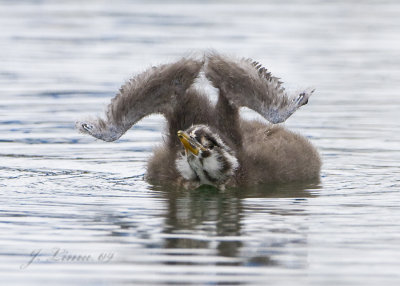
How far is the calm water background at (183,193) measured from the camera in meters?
10.1

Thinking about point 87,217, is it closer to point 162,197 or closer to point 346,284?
point 162,197

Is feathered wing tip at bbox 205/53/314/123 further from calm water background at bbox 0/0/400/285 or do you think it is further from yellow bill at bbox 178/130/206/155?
yellow bill at bbox 178/130/206/155

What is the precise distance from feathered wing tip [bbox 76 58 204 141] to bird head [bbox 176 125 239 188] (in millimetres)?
712

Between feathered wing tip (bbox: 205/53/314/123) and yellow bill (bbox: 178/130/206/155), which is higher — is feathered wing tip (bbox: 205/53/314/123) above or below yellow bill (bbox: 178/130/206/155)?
above

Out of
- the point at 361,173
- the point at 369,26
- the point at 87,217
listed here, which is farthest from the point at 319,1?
the point at 87,217

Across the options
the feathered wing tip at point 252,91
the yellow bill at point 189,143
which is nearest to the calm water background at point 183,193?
the yellow bill at point 189,143

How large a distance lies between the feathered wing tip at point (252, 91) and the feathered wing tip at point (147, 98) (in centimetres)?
31

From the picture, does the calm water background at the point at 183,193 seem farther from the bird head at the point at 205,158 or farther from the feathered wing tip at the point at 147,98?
the feathered wing tip at the point at 147,98

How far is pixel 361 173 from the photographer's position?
14.6m

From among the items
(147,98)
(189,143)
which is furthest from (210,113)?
(189,143)

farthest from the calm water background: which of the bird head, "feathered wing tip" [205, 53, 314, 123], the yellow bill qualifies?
"feathered wing tip" [205, 53, 314, 123]

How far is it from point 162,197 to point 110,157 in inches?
105

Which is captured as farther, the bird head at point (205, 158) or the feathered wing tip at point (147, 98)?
the feathered wing tip at point (147, 98)

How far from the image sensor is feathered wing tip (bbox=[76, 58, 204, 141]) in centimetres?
1400
